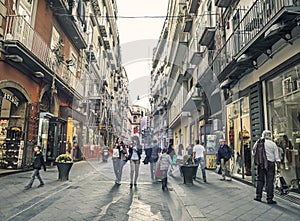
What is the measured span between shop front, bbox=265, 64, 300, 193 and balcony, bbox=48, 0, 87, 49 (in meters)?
11.8

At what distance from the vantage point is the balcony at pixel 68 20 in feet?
47.5

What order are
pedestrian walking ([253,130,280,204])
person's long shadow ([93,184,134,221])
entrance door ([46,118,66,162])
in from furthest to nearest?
entrance door ([46,118,66,162])
pedestrian walking ([253,130,280,204])
person's long shadow ([93,184,134,221])

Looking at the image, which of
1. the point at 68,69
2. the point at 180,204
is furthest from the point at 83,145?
the point at 180,204

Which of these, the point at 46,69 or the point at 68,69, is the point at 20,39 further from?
the point at 68,69

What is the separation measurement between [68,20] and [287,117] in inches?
528

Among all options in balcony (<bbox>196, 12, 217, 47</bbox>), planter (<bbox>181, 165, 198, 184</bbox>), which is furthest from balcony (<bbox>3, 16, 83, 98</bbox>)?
balcony (<bbox>196, 12, 217, 47</bbox>)

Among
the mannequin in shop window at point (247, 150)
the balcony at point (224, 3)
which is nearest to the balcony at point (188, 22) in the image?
the balcony at point (224, 3)

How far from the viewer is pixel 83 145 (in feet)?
75.0

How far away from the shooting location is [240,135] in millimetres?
11086

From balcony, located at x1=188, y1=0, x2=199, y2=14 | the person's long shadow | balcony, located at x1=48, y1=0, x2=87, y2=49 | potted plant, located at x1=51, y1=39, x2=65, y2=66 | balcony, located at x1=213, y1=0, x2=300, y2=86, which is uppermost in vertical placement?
balcony, located at x1=188, y1=0, x2=199, y2=14

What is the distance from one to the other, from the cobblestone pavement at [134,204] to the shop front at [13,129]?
12.8 feet

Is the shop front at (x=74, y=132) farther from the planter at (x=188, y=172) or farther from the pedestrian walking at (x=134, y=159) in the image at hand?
the planter at (x=188, y=172)

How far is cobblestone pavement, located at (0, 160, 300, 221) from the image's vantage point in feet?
16.6

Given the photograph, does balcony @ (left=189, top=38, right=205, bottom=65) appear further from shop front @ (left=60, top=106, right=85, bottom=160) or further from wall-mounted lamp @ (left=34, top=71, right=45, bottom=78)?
wall-mounted lamp @ (left=34, top=71, right=45, bottom=78)
